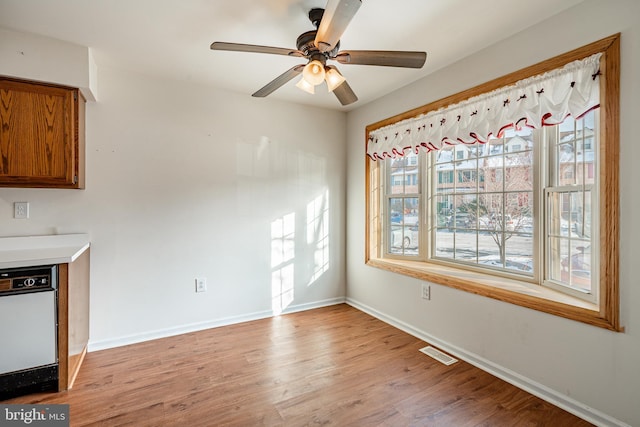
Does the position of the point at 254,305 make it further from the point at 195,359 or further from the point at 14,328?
the point at 14,328

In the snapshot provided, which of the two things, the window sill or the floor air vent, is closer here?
the window sill

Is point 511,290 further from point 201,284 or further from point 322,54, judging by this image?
point 201,284

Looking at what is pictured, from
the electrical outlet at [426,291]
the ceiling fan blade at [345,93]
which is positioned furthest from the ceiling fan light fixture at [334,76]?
the electrical outlet at [426,291]

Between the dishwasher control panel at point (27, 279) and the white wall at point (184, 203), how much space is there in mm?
727

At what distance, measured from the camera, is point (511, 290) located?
2.22m

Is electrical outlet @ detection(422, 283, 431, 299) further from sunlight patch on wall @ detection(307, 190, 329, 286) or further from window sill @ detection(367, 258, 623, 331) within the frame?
sunlight patch on wall @ detection(307, 190, 329, 286)

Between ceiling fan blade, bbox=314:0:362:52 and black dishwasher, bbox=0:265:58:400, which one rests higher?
ceiling fan blade, bbox=314:0:362:52

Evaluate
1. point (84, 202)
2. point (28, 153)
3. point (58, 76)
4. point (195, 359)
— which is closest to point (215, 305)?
point (195, 359)

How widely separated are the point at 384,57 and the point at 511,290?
5.86 ft

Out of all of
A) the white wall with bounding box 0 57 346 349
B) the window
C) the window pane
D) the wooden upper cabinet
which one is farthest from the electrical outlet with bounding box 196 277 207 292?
the window pane

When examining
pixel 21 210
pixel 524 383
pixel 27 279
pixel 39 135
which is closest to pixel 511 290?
pixel 524 383

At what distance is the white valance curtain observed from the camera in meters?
1.83

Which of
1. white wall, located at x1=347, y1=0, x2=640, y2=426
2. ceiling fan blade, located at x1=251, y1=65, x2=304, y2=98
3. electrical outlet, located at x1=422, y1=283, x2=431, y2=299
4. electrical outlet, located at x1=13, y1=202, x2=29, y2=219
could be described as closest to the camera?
white wall, located at x1=347, y1=0, x2=640, y2=426

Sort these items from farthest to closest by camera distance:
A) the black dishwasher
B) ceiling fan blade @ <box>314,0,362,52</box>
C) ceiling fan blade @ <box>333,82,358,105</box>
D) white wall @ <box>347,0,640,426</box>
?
ceiling fan blade @ <box>333,82,358,105</box> → the black dishwasher → white wall @ <box>347,0,640,426</box> → ceiling fan blade @ <box>314,0,362,52</box>
